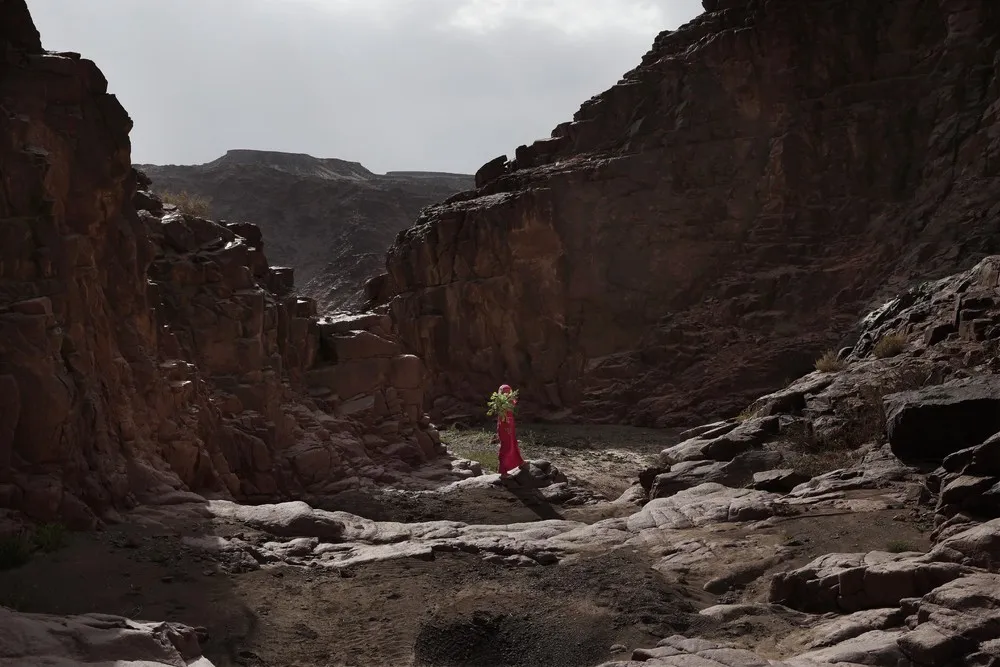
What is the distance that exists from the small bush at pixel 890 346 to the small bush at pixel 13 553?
14362 mm

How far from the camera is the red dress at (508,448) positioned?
2158cm

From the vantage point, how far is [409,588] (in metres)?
10.8

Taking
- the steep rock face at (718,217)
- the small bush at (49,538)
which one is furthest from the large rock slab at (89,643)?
the steep rock face at (718,217)

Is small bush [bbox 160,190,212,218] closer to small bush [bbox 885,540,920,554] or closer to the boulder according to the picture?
A: the boulder

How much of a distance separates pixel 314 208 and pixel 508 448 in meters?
62.1

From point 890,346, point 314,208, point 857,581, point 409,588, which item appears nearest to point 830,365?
point 890,346

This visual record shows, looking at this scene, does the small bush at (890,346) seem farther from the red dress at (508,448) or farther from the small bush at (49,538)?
the small bush at (49,538)

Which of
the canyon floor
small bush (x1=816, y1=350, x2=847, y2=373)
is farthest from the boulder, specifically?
small bush (x1=816, y1=350, x2=847, y2=373)

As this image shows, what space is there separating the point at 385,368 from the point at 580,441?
1059 centimetres

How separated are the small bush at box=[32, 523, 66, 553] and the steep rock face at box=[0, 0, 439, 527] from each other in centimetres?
58

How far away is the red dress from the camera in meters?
21.6

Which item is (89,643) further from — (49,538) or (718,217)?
(718,217)

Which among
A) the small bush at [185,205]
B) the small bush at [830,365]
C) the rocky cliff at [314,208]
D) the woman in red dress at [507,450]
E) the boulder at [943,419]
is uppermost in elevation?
the rocky cliff at [314,208]

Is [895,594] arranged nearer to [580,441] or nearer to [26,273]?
[26,273]
